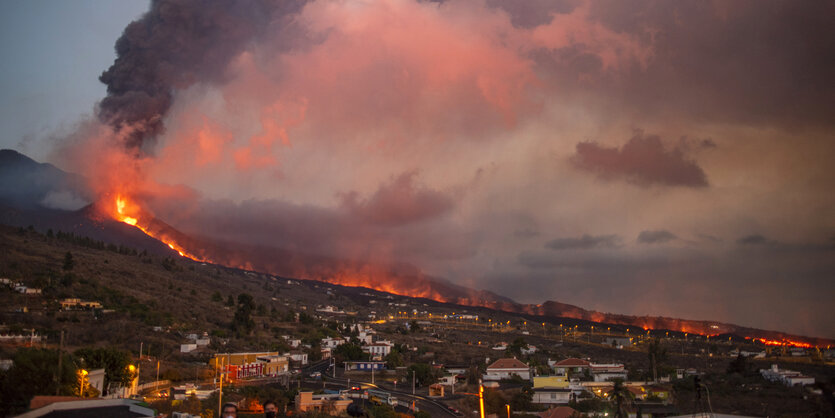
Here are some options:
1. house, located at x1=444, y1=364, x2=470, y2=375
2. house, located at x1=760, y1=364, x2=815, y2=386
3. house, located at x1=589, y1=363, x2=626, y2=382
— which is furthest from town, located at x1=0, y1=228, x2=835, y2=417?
house, located at x1=444, y1=364, x2=470, y2=375

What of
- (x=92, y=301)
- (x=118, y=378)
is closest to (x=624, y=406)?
(x=118, y=378)

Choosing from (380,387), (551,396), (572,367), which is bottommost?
(380,387)

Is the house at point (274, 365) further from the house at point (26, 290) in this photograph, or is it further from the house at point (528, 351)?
the house at point (528, 351)

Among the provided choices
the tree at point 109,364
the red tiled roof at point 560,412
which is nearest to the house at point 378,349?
the red tiled roof at point 560,412

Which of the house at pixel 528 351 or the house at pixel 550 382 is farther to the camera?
the house at pixel 528 351

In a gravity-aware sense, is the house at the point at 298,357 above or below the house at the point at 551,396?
above

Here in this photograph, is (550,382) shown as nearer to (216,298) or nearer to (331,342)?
(331,342)

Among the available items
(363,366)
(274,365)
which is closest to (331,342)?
(363,366)
